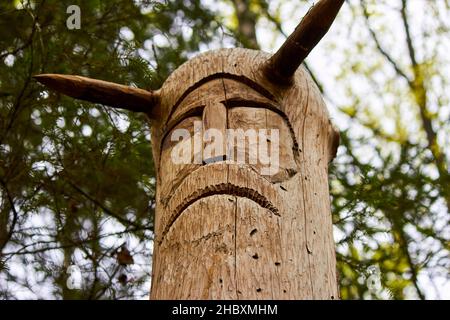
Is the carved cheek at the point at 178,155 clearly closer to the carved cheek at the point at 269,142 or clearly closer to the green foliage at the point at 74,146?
the carved cheek at the point at 269,142

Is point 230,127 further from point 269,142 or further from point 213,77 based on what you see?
point 213,77

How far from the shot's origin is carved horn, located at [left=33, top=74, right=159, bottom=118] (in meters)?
2.88

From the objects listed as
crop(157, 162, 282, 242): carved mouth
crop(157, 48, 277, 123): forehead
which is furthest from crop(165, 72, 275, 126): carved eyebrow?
crop(157, 162, 282, 242): carved mouth

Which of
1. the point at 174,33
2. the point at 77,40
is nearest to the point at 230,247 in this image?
the point at 77,40

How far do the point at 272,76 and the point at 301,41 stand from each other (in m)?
0.21

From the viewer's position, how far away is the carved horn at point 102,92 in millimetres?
2885

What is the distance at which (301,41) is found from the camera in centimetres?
282

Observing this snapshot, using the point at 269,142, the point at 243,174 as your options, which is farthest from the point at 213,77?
the point at 243,174

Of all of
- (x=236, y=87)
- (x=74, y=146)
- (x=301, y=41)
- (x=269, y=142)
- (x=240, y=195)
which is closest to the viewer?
(x=240, y=195)

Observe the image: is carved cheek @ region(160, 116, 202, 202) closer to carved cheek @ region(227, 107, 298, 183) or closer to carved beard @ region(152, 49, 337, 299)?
carved beard @ region(152, 49, 337, 299)

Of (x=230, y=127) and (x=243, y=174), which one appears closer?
(x=243, y=174)

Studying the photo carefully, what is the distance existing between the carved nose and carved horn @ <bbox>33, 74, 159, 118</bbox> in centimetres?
36

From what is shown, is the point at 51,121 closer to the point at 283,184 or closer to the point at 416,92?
the point at 283,184
